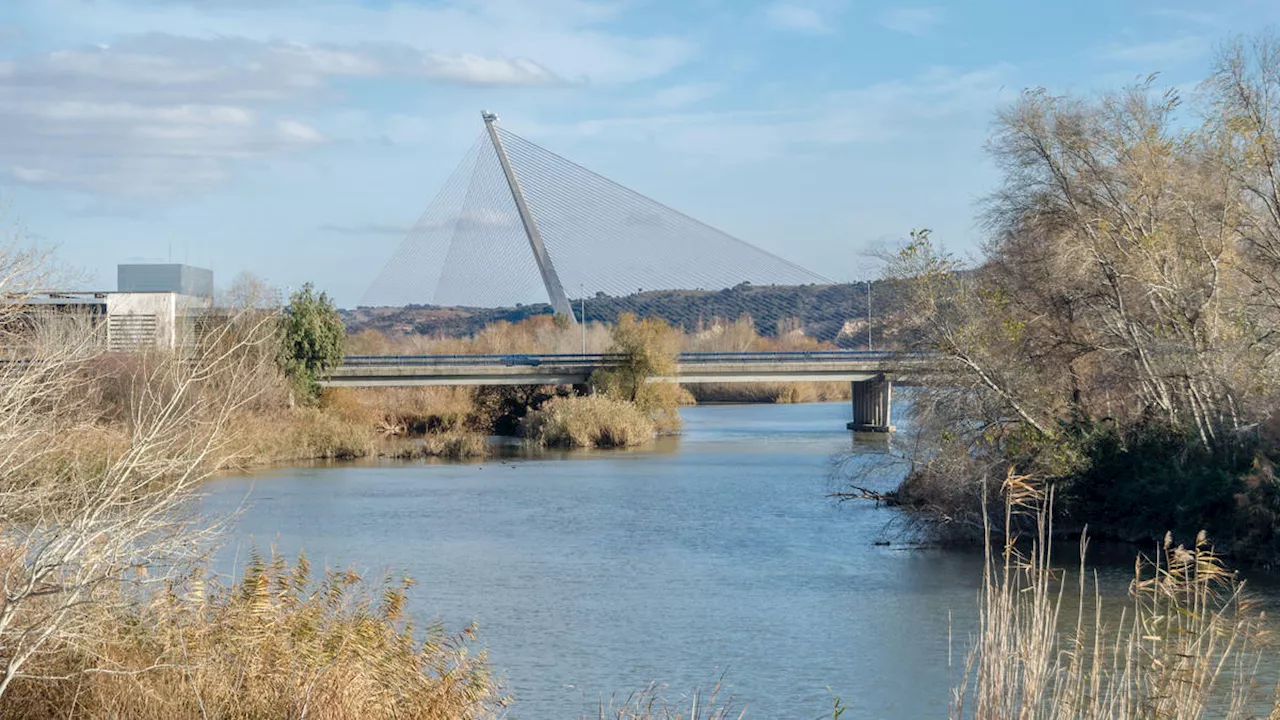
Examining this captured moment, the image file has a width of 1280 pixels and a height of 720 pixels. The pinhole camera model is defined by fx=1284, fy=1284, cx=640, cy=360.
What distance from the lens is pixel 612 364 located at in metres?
45.6

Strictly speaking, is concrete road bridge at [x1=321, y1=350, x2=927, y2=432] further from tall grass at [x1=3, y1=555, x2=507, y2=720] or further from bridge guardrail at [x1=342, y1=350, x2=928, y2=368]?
tall grass at [x1=3, y1=555, x2=507, y2=720]

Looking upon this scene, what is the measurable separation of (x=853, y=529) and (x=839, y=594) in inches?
232

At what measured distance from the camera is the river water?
12273 mm

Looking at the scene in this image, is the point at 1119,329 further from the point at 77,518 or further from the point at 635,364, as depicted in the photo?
the point at 635,364

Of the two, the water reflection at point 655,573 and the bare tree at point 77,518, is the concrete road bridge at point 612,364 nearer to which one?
the water reflection at point 655,573

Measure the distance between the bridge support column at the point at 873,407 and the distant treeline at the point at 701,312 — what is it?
55.2ft

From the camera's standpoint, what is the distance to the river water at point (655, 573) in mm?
12273

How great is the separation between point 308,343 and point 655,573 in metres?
26.0

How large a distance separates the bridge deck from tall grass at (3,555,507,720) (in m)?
34.6

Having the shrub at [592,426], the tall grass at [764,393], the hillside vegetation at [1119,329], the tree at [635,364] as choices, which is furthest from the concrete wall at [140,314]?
the tall grass at [764,393]

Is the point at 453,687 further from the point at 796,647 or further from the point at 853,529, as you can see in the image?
the point at 853,529

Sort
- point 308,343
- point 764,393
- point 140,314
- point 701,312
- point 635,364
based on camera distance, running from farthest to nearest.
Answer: point 701,312, point 764,393, point 635,364, point 308,343, point 140,314

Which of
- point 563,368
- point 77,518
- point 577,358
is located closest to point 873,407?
point 577,358

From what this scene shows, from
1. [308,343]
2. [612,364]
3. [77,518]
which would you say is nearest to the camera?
[77,518]
